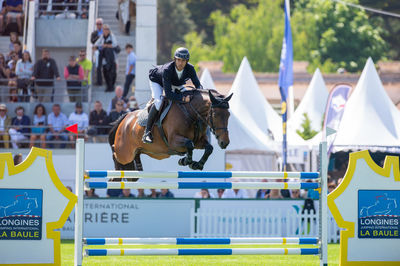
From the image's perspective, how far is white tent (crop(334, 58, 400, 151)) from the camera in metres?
19.7

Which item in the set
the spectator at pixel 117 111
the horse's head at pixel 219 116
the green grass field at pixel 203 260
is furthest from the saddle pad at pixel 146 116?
the spectator at pixel 117 111

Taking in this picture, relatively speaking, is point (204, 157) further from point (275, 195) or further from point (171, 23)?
point (171, 23)

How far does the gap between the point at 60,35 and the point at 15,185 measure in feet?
48.4

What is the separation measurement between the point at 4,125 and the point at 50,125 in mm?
1141

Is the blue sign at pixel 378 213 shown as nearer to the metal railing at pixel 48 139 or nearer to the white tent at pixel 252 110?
the metal railing at pixel 48 139

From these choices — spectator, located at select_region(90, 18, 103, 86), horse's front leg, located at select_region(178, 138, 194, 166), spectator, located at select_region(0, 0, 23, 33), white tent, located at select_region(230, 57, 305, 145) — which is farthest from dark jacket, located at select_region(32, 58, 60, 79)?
horse's front leg, located at select_region(178, 138, 194, 166)

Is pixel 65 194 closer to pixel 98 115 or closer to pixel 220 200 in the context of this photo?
pixel 220 200

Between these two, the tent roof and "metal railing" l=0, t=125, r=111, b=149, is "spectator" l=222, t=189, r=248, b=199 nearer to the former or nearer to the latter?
the tent roof

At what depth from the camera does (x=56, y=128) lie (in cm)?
1912

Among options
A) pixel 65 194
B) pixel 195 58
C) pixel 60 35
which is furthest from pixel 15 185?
pixel 195 58

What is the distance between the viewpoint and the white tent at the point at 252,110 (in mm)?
22469

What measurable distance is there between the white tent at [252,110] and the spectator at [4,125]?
6.53m

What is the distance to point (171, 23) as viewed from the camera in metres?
59.7

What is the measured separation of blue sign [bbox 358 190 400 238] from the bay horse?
1.84 m
